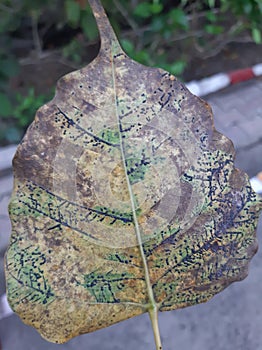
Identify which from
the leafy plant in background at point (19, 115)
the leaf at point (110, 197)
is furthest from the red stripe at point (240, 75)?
the leaf at point (110, 197)

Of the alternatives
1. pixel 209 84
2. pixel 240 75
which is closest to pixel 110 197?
pixel 209 84

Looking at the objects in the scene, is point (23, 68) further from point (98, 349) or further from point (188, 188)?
point (188, 188)

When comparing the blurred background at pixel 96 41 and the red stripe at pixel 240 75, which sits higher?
the blurred background at pixel 96 41

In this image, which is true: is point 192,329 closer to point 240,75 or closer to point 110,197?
point 110,197

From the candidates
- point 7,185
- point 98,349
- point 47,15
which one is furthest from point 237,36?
point 98,349

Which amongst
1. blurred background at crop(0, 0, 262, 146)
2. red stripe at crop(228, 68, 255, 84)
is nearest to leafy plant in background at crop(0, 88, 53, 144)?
blurred background at crop(0, 0, 262, 146)

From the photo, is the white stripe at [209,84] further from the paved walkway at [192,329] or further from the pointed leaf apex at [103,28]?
the pointed leaf apex at [103,28]
